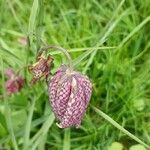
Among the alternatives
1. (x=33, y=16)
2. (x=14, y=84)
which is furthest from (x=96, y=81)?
(x=33, y=16)

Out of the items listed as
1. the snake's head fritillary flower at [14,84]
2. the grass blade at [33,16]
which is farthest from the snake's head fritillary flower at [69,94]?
the snake's head fritillary flower at [14,84]

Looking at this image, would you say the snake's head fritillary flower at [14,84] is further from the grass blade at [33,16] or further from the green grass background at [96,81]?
the grass blade at [33,16]

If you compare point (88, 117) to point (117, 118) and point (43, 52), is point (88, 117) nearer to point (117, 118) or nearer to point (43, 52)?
point (117, 118)


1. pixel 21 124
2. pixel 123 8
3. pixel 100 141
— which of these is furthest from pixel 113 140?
pixel 123 8

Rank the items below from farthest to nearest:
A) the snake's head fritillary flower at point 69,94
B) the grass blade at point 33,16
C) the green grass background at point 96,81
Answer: the green grass background at point 96,81
the grass blade at point 33,16
the snake's head fritillary flower at point 69,94

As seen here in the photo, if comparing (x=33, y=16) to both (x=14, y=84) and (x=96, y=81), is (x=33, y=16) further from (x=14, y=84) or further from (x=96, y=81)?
(x=96, y=81)

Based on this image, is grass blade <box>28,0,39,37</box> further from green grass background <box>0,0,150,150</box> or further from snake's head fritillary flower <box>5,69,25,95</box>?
snake's head fritillary flower <box>5,69,25,95</box>

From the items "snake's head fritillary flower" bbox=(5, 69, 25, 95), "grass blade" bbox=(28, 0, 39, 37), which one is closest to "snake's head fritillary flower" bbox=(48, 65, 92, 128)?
"grass blade" bbox=(28, 0, 39, 37)
